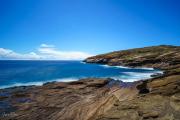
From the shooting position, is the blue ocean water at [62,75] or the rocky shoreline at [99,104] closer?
the rocky shoreline at [99,104]

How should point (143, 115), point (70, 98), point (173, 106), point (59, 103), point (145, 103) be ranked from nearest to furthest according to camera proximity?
point (143, 115) < point (173, 106) < point (145, 103) < point (59, 103) < point (70, 98)

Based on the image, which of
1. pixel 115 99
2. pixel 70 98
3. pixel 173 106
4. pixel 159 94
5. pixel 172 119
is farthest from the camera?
pixel 70 98

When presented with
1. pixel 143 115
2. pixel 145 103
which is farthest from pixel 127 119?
pixel 145 103

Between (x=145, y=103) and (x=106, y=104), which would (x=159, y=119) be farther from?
(x=106, y=104)

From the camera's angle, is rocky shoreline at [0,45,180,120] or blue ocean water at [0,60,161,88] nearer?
rocky shoreline at [0,45,180,120]

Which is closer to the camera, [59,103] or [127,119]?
[127,119]

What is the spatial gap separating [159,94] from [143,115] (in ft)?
20.0

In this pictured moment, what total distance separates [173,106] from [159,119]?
3171mm

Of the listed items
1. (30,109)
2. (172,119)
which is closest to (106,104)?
(172,119)

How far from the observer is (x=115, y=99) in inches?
969

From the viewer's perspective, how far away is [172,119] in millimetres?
15969

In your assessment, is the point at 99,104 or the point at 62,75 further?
the point at 62,75

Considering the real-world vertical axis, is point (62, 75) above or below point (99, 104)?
below

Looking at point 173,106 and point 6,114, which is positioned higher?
point 173,106
